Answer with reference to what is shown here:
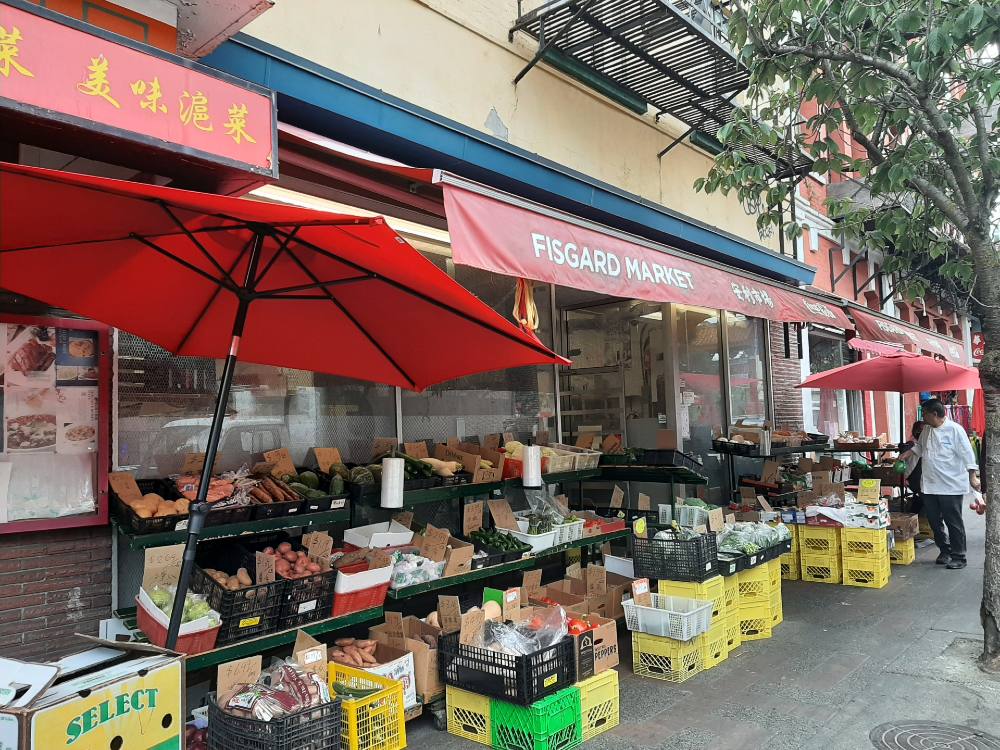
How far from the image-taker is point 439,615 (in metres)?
5.09

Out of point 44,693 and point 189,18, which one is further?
point 189,18

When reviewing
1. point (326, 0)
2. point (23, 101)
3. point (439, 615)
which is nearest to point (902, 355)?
point (439, 615)

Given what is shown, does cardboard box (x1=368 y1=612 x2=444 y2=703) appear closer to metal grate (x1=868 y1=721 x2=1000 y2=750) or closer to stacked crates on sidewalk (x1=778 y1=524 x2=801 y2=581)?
metal grate (x1=868 y1=721 x2=1000 y2=750)

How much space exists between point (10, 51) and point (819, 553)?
8802 mm

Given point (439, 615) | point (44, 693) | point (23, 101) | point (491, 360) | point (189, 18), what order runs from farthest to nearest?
point (439, 615) < point (491, 360) < point (189, 18) < point (23, 101) < point (44, 693)

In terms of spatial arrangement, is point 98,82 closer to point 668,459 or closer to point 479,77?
point 479,77

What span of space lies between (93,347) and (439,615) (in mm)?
2938

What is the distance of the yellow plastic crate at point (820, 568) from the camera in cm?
849

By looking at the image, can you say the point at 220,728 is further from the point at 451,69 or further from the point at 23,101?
the point at 451,69

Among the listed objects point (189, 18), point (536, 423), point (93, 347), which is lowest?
point (536, 423)

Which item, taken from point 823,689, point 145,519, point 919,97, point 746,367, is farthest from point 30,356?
point 746,367

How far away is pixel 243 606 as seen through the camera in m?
4.23

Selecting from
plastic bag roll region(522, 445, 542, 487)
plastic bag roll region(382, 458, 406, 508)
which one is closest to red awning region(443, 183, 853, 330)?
plastic bag roll region(522, 445, 542, 487)

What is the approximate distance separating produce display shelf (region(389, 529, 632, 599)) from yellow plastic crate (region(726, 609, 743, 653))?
1.46m
